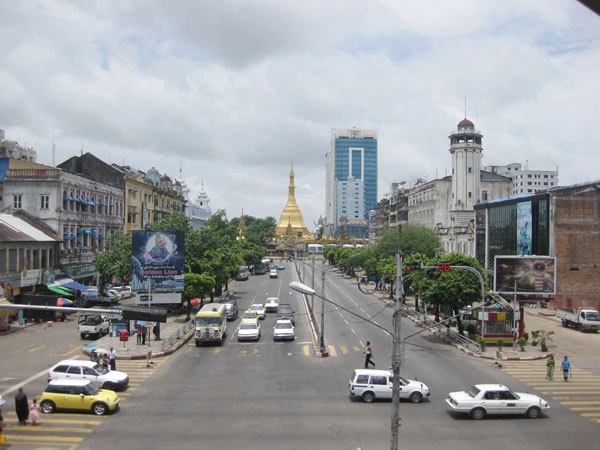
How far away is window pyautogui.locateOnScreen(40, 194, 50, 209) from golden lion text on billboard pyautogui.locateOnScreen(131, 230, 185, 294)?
18170 mm

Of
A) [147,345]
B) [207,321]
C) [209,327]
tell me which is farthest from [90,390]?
[207,321]

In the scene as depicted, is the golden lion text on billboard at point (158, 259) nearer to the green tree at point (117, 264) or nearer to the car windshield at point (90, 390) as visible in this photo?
the green tree at point (117, 264)

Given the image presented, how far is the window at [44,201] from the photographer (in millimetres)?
57781

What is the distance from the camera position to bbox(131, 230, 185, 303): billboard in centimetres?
4425

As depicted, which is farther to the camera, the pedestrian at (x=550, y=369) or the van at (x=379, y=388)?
the pedestrian at (x=550, y=369)

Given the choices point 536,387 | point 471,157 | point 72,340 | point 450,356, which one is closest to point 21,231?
point 72,340

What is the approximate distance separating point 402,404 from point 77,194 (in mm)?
47103

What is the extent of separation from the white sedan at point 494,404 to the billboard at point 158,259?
86.4 ft

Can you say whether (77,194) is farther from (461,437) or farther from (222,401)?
(461,437)

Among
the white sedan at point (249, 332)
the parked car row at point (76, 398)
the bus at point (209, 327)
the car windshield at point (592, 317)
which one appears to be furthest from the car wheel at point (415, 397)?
the car windshield at point (592, 317)

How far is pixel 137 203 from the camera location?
7938 centimetres

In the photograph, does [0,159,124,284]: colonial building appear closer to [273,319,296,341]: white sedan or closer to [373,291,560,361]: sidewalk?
[273,319,296,341]: white sedan

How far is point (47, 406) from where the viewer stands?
76.0ft

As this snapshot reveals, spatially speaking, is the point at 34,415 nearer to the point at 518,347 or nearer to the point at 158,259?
the point at 158,259
